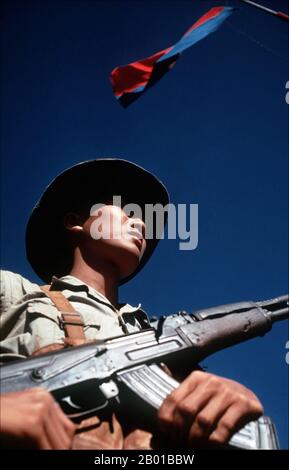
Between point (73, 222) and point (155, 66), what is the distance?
2169 millimetres

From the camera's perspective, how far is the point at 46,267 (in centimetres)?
500

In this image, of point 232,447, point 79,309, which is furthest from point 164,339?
point 232,447

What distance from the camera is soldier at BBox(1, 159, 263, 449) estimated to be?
255 cm

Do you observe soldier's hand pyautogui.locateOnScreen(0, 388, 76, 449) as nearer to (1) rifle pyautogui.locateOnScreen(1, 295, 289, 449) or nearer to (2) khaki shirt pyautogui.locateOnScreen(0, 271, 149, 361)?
(1) rifle pyautogui.locateOnScreen(1, 295, 289, 449)

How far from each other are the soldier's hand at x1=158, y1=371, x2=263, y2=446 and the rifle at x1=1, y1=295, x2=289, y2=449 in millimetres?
117

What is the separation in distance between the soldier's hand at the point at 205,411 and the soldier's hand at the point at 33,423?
0.58 meters

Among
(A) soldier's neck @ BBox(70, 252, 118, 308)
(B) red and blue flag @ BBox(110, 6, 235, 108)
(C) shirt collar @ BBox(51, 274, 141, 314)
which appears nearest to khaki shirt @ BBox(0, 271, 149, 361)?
(C) shirt collar @ BBox(51, 274, 141, 314)

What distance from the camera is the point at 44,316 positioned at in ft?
10.8

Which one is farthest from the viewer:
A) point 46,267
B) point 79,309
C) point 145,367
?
point 46,267

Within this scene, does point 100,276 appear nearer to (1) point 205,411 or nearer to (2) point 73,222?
(2) point 73,222

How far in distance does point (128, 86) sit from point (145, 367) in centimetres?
367

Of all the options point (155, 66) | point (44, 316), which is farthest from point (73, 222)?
point (155, 66)

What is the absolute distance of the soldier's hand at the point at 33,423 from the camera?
208 cm

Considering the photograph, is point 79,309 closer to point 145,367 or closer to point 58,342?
point 58,342
